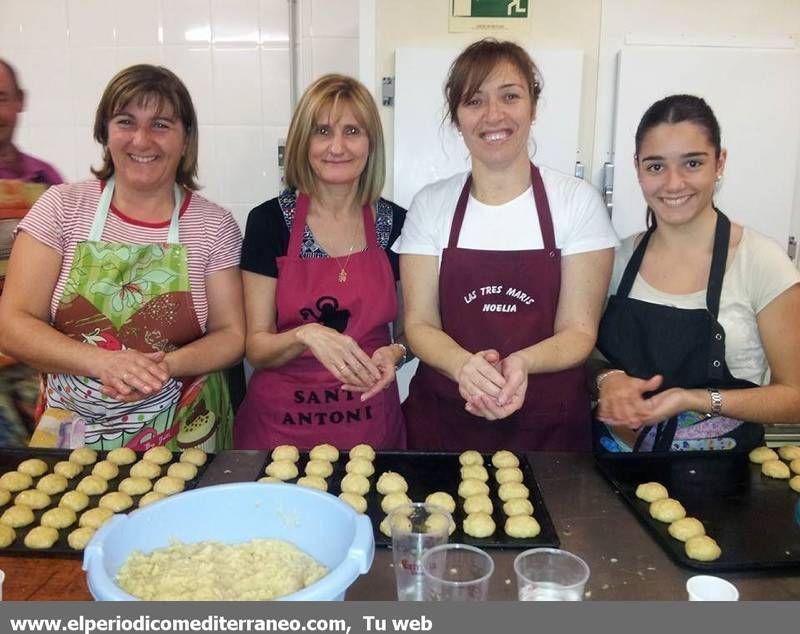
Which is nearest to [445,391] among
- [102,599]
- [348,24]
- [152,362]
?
[152,362]

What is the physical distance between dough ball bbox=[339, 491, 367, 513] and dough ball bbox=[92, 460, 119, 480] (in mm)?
531

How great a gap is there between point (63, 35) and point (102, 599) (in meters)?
2.84

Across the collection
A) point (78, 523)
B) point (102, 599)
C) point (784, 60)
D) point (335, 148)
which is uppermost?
point (784, 60)

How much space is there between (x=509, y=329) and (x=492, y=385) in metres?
0.36

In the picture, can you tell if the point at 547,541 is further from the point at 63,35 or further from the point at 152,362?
the point at 63,35

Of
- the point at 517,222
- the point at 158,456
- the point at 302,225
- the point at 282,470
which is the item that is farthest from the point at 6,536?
the point at 517,222

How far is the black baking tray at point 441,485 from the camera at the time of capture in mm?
1237

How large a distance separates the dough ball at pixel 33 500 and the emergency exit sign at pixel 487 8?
2240mm

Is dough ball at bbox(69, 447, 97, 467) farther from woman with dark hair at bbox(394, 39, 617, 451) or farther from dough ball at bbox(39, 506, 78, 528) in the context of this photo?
woman with dark hair at bbox(394, 39, 617, 451)

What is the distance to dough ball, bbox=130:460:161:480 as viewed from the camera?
1.52 meters

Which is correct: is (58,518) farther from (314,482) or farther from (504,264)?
(504,264)

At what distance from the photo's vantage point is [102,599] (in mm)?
800

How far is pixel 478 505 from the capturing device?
135 centimetres

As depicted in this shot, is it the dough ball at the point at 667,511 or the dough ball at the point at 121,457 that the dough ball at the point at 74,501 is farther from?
the dough ball at the point at 667,511
